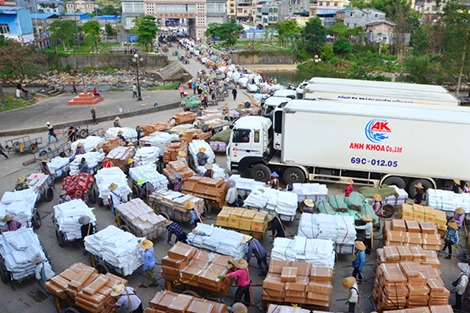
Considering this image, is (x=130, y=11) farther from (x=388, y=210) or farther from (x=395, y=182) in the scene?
(x=388, y=210)

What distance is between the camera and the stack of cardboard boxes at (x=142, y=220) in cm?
1073

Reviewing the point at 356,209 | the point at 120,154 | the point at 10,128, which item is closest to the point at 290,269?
the point at 356,209

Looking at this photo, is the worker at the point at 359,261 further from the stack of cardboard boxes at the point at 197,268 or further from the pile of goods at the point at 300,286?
→ the stack of cardboard boxes at the point at 197,268

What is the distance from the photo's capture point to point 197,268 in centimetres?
858

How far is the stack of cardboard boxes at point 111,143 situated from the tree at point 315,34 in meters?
60.0

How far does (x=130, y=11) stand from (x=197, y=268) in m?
86.7

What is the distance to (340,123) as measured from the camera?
1370 cm

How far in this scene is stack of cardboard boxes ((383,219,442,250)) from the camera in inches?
388

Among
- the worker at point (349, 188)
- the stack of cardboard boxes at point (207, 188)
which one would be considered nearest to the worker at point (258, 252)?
the stack of cardboard boxes at point (207, 188)

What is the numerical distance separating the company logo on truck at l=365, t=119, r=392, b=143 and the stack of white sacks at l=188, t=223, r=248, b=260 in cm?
707

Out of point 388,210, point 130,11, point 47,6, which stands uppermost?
point 47,6

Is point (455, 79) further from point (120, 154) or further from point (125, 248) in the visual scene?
point (125, 248)

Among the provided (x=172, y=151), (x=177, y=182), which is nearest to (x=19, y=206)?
(x=177, y=182)

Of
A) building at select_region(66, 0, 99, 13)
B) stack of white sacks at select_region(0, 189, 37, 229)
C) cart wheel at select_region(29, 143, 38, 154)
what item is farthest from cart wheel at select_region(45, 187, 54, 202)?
building at select_region(66, 0, 99, 13)
